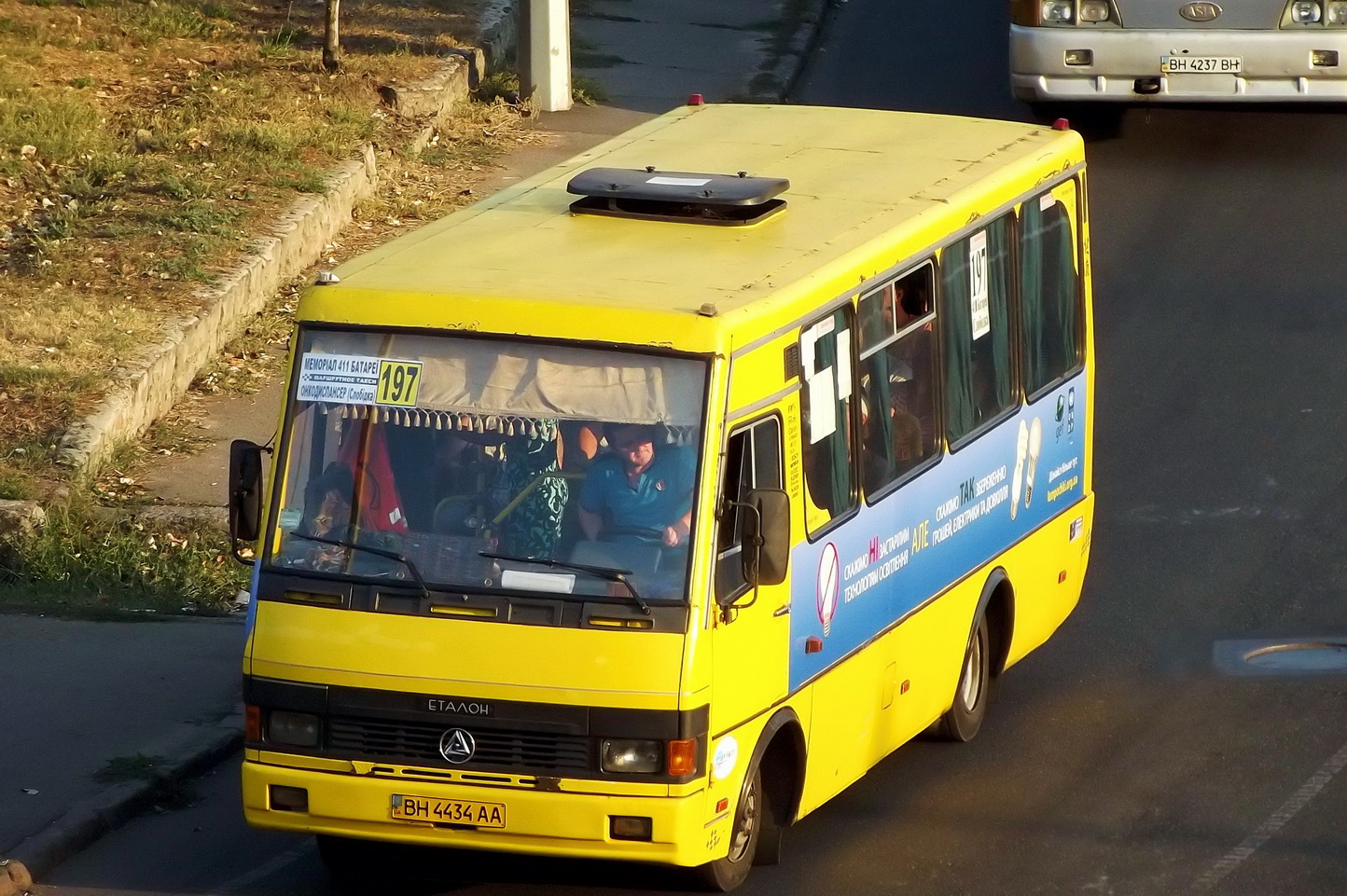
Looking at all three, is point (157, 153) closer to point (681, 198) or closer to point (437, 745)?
point (681, 198)

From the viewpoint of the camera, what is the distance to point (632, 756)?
780 centimetres

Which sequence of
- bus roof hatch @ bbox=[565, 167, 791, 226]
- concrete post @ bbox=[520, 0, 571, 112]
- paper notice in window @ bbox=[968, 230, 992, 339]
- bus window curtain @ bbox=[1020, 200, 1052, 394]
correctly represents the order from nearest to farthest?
bus roof hatch @ bbox=[565, 167, 791, 226], paper notice in window @ bbox=[968, 230, 992, 339], bus window curtain @ bbox=[1020, 200, 1052, 394], concrete post @ bbox=[520, 0, 571, 112]

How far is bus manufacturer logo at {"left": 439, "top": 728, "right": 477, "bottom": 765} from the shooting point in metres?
7.86

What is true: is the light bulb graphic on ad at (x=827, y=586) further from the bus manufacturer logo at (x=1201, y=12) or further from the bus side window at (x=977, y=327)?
the bus manufacturer logo at (x=1201, y=12)

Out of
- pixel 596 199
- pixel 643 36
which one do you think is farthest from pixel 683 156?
pixel 643 36

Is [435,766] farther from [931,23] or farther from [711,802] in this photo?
[931,23]

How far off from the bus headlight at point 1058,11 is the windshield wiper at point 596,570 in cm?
1230

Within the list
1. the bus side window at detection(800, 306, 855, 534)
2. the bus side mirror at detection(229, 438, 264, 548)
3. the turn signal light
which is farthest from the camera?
the bus side window at detection(800, 306, 855, 534)

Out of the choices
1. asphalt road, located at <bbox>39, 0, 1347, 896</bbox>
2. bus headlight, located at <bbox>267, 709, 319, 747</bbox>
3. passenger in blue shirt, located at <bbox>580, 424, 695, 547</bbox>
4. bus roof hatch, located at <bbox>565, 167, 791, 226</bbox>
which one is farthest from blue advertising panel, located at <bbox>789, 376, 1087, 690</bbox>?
bus headlight, located at <bbox>267, 709, 319, 747</bbox>

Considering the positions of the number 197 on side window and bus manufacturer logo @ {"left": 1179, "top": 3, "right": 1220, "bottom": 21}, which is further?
bus manufacturer logo @ {"left": 1179, "top": 3, "right": 1220, "bottom": 21}

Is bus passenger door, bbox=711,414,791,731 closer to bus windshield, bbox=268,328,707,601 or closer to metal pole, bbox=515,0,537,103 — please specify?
bus windshield, bbox=268,328,707,601

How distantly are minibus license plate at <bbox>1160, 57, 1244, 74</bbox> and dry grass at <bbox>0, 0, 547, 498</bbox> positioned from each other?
18.6 ft

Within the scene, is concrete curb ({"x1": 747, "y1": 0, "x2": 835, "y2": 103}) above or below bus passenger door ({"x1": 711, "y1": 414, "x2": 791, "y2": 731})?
below

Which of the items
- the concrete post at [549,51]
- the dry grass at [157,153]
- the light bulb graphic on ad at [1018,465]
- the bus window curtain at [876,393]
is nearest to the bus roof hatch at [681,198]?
the bus window curtain at [876,393]
